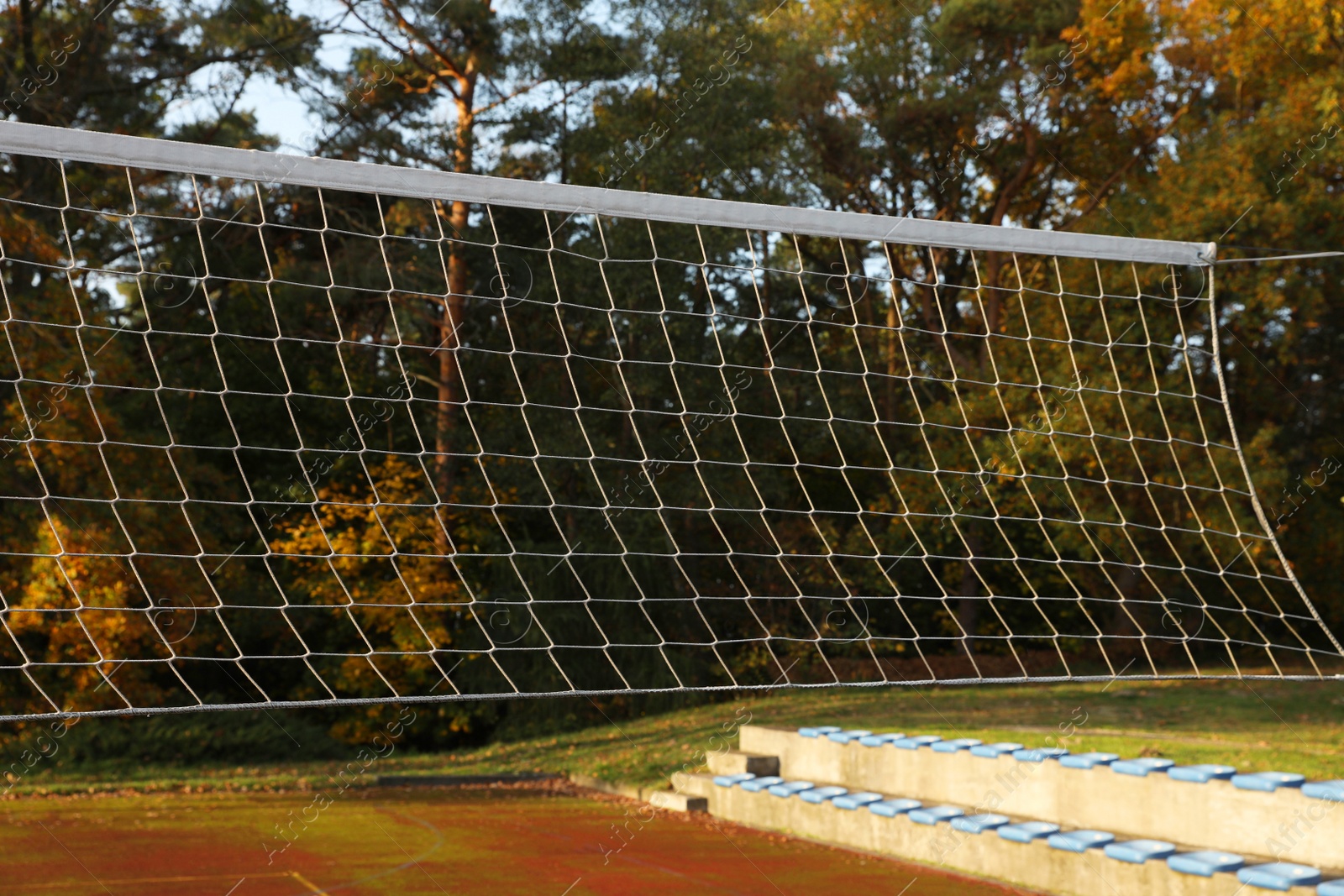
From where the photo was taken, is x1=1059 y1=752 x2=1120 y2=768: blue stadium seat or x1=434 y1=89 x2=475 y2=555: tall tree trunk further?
x1=434 y1=89 x2=475 y2=555: tall tree trunk

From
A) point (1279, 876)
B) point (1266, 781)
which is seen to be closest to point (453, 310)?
point (1266, 781)

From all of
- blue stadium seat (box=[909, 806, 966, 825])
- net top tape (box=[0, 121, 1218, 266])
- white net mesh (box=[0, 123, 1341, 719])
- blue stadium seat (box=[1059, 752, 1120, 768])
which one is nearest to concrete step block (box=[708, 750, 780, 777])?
blue stadium seat (box=[909, 806, 966, 825])

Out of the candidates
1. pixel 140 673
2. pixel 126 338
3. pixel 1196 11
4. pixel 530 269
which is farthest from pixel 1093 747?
pixel 126 338

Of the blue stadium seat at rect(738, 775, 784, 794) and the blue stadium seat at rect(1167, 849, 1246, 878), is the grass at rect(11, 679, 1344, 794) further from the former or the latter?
the blue stadium seat at rect(1167, 849, 1246, 878)

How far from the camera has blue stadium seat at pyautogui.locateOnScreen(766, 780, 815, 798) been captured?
6.84 m

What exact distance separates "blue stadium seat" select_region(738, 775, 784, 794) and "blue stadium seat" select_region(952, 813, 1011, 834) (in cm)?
154

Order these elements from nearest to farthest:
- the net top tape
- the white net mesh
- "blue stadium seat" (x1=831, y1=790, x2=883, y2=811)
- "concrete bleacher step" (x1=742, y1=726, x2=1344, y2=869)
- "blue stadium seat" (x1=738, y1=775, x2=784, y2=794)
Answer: the net top tape, "concrete bleacher step" (x1=742, y1=726, x2=1344, y2=869), "blue stadium seat" (x1=831, y1=790, x2=883, y2=811), "blue stadium seat" (x1=738, y1=775, x2=784, y2=794), the white net mesh

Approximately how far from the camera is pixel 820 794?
21.9 ft

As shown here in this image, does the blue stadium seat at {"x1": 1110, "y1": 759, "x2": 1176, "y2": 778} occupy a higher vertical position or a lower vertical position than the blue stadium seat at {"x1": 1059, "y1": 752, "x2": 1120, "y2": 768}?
higher

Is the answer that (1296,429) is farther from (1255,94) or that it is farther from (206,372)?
(206,372)

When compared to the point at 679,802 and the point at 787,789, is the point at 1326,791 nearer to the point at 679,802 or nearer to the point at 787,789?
the point at 787,789

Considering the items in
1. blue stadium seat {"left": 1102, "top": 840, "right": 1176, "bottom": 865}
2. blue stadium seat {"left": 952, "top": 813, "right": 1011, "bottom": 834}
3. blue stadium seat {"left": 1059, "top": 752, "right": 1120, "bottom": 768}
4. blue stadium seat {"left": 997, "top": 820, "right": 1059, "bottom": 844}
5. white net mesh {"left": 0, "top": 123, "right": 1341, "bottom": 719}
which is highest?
white net mesh {"left": 0, "top": 123, "right": 1341, "bottom": 719}

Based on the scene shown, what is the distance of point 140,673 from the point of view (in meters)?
11.1

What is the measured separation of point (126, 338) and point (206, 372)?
991mm
